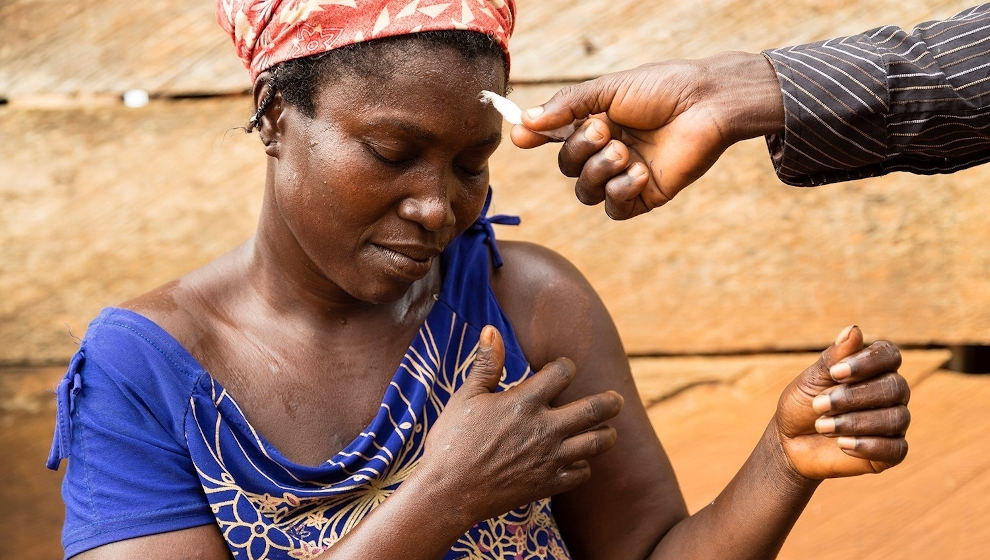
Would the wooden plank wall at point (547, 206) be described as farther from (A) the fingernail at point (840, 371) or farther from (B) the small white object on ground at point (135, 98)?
(A) the fingernail at point (840, 371)

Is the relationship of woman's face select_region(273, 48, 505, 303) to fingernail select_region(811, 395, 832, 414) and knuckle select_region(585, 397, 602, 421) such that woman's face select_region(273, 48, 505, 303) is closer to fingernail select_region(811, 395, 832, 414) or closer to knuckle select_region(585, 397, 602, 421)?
knuckle select_region(585, 397, 602, 421)

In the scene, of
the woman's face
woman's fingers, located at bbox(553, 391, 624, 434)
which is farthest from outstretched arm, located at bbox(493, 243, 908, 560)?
the woman's face

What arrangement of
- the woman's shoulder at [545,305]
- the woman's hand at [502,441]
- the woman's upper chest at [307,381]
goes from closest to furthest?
the woman's hand at [502,441]
the woman's upper chest at [307,381]
the woman's shoulder at [545,305]

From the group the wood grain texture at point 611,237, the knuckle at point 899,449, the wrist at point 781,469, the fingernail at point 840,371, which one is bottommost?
the wood grain texture at point 611,237

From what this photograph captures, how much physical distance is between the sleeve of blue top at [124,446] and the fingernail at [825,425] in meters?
0.97

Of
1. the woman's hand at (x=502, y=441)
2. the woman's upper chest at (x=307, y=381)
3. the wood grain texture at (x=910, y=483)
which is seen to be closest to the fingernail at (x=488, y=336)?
the woman's hand at (x=502, y=441)

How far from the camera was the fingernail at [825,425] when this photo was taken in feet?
5.53

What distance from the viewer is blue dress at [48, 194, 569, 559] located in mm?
1789

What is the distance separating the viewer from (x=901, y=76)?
1.66 meters

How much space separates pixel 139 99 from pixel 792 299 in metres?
1.78

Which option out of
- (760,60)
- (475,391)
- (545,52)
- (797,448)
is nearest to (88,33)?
(545,52)

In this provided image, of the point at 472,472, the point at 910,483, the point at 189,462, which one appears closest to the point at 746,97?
the point at 472,472

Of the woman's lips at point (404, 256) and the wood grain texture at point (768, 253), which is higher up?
the woman's lips at point (404, 256)

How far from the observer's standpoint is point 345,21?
5.68 ft
